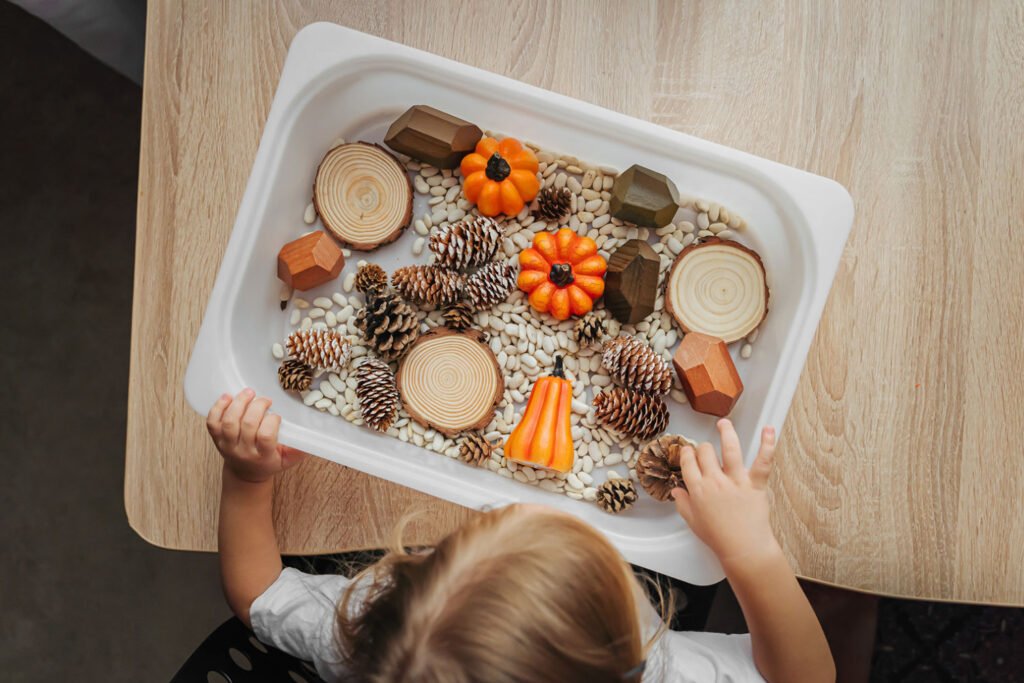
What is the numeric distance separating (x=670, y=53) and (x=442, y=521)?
1.84 ft

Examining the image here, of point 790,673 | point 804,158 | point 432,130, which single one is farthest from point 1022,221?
point 432,130

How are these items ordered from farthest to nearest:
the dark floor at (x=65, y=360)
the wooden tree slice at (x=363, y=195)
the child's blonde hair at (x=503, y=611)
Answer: the dark floor at (x=65, y=360), the wooden tree slice at (x=363, y=195), the child's blonde hair at (x=503, y=611)

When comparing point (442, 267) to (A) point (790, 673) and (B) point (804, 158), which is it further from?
(A) point (790, 673)

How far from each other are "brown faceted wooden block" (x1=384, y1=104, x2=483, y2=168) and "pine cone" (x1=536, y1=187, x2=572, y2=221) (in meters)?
0.10

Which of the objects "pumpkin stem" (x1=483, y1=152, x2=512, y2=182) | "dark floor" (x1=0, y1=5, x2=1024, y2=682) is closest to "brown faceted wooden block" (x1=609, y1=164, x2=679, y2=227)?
"pumpkin stem" (x1=483, y1=152, x2=512, y2=182)


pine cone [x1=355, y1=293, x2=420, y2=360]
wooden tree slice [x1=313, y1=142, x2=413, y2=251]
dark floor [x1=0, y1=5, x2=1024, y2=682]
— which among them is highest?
wooden tree slice [x1=313, y1=142, x2=413, y2=251]

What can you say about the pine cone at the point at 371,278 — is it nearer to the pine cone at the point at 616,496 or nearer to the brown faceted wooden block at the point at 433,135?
the brown faceted wooden block at the point at 433,135

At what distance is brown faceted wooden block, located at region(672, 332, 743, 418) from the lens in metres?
0.74

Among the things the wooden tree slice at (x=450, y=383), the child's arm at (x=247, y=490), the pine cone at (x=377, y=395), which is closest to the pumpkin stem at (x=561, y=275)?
the wooden tree slice at (x=450, y=383)

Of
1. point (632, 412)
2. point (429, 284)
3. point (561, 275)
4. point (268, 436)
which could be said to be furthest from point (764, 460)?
point (268, 436)

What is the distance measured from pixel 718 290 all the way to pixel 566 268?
169 millimetres

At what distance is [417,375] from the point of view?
2.58 ft

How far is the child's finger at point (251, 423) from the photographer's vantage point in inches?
28.0

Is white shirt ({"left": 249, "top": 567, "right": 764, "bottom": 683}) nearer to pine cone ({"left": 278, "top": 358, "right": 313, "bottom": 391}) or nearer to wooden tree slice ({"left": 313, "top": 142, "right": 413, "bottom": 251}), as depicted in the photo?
pine cone ({"left": 278, "top": 358, "right": 313, "bottom": 391})
